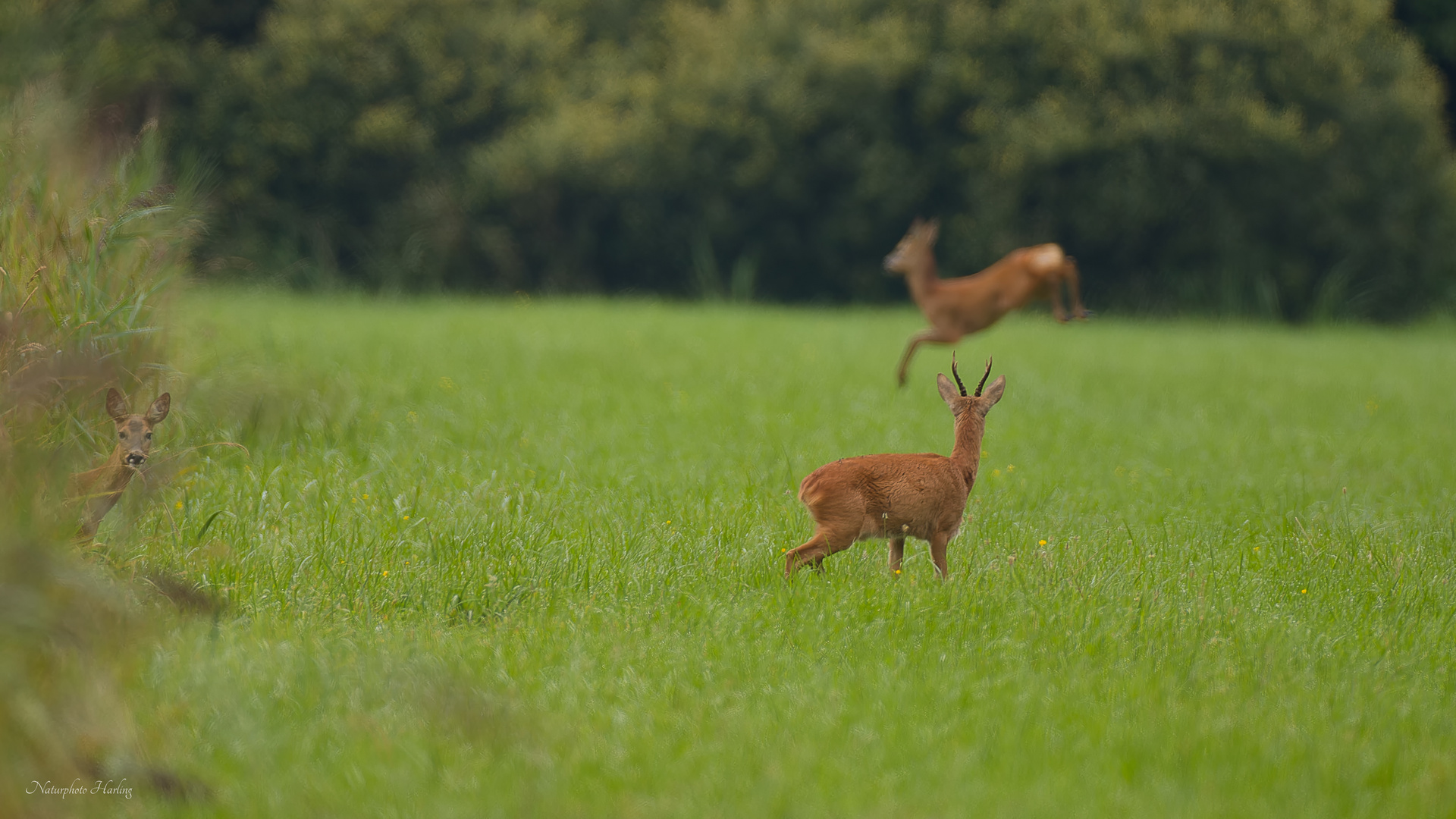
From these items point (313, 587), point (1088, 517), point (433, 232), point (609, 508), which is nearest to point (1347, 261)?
point (433, 232)

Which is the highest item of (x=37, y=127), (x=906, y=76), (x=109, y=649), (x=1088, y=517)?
(x=906, y=76)

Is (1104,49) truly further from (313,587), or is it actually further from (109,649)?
(109,649)

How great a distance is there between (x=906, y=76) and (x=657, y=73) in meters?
4.94

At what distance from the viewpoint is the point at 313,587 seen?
14.9ft

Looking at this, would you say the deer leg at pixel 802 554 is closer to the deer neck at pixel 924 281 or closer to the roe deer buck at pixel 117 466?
the roe deer buck at pixel 117 466

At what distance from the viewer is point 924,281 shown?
10.0 metres

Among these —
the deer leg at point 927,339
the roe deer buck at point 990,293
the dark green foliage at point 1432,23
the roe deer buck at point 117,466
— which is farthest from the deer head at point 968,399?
the dark green foliage at point 1432,23

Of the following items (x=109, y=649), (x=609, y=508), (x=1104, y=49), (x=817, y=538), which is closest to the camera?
(x=109, y=649)

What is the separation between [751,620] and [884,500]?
1.98ft

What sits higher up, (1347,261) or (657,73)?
(657,73)

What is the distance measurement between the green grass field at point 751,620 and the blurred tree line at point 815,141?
13016 millimetres

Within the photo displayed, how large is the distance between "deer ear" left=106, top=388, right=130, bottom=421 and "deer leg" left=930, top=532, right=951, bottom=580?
287 cm

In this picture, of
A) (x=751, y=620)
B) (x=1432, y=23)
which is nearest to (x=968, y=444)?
(x=751, y=620)

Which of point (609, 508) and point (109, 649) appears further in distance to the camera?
point (609, 508)
